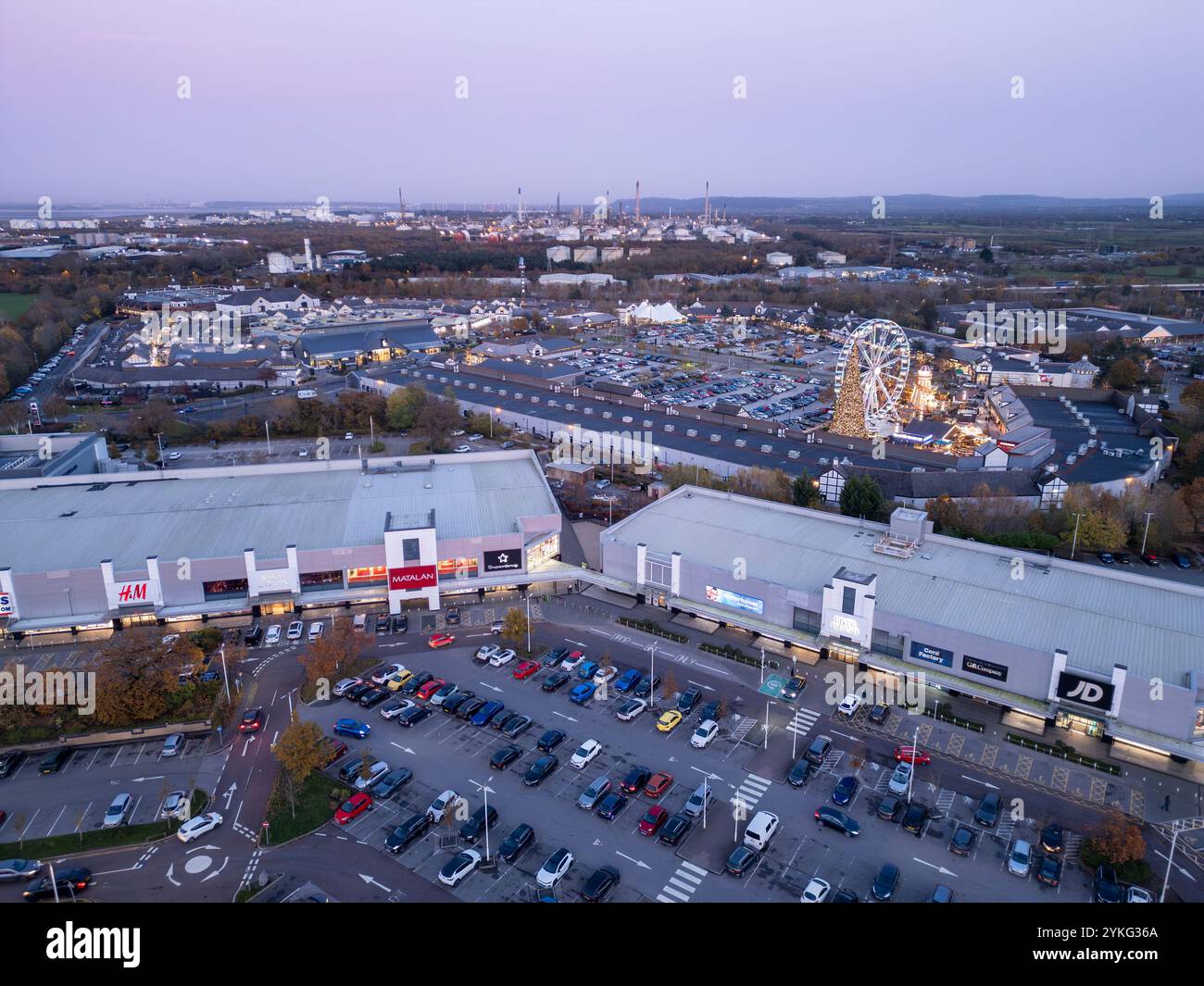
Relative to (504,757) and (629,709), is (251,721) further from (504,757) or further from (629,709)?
(629,709)

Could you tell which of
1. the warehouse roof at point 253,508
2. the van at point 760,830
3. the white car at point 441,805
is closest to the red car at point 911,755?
the van at point 760,830

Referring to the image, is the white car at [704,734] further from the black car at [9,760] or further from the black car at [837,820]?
the black car at [9,760]

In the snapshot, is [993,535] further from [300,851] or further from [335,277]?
[335,277]

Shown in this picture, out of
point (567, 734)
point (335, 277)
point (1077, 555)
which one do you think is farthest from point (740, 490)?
point (335, 277)

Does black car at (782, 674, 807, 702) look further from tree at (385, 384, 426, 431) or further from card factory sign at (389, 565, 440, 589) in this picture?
tree at (385, 384, 426, 431)

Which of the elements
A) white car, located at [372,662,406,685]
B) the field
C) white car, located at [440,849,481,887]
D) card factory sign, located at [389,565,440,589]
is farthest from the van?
the field

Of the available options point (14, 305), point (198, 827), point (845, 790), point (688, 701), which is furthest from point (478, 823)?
point (14, 305)
